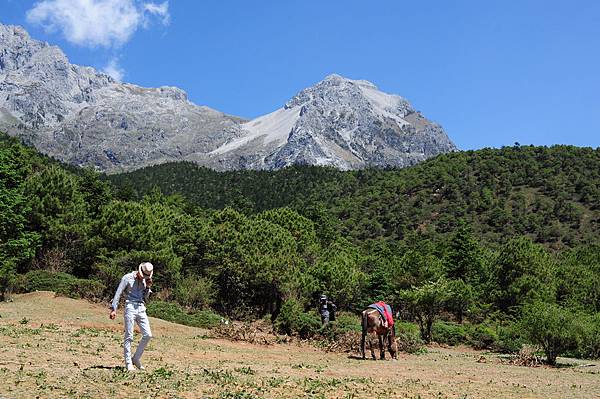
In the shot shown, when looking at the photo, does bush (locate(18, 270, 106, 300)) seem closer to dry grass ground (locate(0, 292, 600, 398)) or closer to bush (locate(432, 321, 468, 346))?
dry grass ground (locate(0, 292, 600, 398))

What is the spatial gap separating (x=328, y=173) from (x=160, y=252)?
362ft

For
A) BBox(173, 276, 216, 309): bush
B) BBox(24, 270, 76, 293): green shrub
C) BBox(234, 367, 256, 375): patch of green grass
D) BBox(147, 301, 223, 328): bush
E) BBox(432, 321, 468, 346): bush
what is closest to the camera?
BBox(234, 367, 256, 375): patch of green grass

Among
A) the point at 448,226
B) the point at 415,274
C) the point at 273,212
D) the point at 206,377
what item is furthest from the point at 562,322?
the point at 448,226

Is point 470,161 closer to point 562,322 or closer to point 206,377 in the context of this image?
point 562,322

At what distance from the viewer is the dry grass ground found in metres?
8.68

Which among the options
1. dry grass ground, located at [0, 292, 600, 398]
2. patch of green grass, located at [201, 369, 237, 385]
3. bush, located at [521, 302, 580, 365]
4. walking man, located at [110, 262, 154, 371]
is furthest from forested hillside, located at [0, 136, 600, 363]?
walking man, located at [110, 262, 154, 371]

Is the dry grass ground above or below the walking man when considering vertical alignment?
below

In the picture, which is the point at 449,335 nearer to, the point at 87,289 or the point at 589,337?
the point at 589,337

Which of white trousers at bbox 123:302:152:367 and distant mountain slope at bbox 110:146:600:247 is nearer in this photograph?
white trousers at bbox 123:302:152:367

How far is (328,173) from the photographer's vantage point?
477ft

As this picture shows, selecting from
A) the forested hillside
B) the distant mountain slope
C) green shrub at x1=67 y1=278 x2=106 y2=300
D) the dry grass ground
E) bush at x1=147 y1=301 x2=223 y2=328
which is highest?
the distant mountain slope

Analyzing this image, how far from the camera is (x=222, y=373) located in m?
11.0

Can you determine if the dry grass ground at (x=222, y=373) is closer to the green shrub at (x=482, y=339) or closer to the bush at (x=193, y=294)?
the green shrub at (x=482, y=339)

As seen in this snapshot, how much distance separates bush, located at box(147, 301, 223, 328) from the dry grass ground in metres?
5.73
